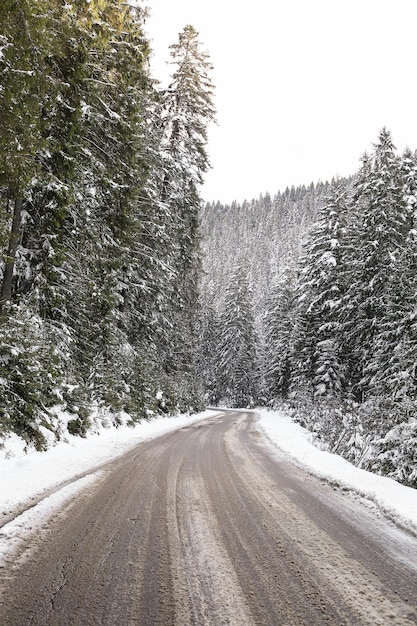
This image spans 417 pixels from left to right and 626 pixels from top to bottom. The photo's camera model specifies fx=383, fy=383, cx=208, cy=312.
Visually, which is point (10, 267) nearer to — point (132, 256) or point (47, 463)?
point (47, 463)

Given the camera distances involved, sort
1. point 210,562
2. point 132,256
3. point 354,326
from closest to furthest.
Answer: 1. point 210,562
2. point 132,256
3. point 354,326

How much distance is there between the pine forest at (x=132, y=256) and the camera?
27.0ft

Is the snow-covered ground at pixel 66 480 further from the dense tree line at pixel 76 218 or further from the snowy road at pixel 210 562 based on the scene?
→ the dense tree line at pixel 76 218

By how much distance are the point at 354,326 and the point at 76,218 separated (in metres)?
15.8

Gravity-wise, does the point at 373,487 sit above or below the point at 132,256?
below

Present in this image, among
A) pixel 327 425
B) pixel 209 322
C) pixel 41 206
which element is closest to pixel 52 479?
pixel 41 206

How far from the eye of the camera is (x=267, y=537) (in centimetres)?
376

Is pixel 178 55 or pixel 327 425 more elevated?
pixel 178 55

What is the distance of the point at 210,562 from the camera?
314 centimetres

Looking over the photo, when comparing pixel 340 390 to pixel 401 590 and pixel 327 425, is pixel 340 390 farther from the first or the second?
pixel 401 590

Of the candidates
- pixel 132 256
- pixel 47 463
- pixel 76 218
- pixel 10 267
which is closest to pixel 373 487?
pixel 47 463

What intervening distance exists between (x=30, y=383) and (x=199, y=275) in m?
18.4

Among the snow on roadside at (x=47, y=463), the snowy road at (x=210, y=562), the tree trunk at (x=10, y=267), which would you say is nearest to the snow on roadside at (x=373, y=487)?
the snowy road at (x=210, y=562)

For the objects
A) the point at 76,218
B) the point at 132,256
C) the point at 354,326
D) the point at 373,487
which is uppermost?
the point at 132,256
